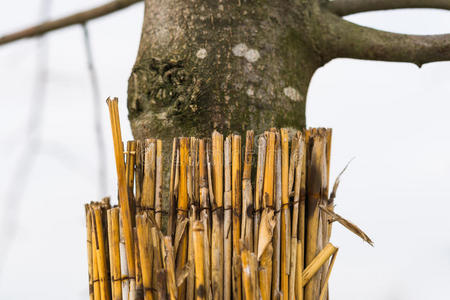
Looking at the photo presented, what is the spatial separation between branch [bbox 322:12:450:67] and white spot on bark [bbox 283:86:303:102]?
0.18 metres

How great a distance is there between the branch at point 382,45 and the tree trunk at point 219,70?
0.38 feet

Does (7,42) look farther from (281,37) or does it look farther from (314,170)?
(314,170)

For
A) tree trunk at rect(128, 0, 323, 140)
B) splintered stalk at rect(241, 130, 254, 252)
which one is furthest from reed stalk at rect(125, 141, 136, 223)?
splintered stalk at rect(241, 130, 254, 252)

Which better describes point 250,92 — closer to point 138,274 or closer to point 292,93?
point 292,93

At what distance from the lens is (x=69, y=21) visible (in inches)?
65.1

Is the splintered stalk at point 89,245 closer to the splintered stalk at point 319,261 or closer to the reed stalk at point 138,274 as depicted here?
the reed stalk at point 138,274

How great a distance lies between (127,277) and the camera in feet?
3.36

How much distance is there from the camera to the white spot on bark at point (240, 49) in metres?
1.14

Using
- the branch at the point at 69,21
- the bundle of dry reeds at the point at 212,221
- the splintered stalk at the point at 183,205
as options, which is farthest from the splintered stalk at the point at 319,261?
the branch at the point at 69,21

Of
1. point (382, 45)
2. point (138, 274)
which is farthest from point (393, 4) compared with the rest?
point (138, 274)

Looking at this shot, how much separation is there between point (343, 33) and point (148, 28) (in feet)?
1.68

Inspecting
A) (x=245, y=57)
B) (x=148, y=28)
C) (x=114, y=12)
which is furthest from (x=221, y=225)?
(x=114, y=12)

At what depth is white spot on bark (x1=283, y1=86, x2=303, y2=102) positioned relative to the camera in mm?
1175

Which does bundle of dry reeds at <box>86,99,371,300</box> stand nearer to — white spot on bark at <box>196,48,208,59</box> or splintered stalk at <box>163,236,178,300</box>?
splintered stalk at <box>163,236,178,300</box>
